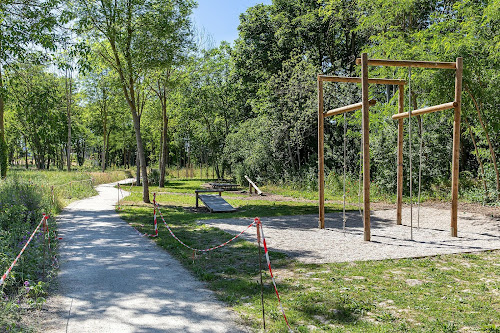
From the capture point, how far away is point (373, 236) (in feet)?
33.5

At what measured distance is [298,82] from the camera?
2391 cm

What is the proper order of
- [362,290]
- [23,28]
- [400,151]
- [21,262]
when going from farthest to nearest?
[400,151], [23,28], [21,262], [362,290]

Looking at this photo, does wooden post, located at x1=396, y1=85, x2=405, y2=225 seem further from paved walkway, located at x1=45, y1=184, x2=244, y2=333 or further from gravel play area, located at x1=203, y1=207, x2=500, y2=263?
paved walkway, located at x1=45, y1=184, x2=244, y2=333

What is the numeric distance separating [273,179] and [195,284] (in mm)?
20260

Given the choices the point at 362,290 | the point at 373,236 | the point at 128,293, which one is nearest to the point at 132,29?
the point at 373,236

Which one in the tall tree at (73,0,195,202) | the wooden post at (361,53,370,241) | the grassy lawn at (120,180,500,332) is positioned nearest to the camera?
the grassy lawn at (120,180,500,332)

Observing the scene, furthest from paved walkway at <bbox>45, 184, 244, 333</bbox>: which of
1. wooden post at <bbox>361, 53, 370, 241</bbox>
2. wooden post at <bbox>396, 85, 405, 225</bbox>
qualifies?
wooden post at <bbox>396, 85, 405, 225</bbox>

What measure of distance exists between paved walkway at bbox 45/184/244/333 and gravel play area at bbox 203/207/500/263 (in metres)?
2.62

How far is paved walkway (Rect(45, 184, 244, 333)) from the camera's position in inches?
188

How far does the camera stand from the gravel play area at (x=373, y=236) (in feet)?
27.4

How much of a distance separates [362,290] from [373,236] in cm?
461

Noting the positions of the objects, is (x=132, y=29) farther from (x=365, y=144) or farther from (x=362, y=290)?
(x=362, y=290)

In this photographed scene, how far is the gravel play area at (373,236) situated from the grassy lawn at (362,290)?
560 mm

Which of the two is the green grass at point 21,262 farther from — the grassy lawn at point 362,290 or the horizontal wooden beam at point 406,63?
the horizontal wooden beam at point 406,63
